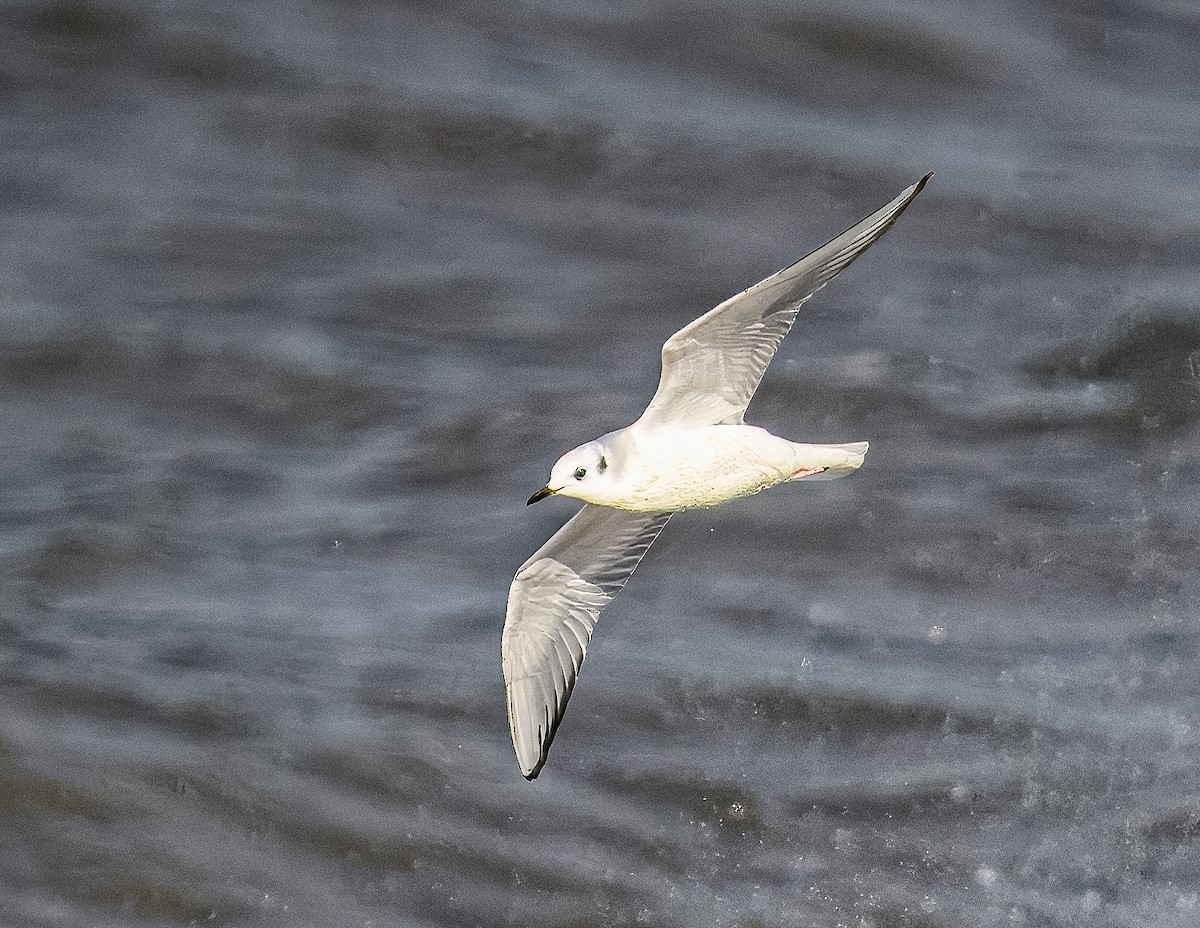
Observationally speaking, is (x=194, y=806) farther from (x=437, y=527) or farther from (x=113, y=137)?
(x=113, y=137)

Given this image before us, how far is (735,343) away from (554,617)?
1278 mm

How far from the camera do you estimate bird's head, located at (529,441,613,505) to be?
5238mm

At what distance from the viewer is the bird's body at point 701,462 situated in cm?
543

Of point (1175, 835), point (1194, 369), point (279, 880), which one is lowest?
point (279, 880)

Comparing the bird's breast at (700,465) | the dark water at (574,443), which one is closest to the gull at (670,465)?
the bird's breast at (700,465)

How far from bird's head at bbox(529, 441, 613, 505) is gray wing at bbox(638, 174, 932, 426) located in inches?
10.4

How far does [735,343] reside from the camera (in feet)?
17.9

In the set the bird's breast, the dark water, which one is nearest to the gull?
the bird's breast

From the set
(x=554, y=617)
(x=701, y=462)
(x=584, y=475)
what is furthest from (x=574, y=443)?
(x=584, y=475)

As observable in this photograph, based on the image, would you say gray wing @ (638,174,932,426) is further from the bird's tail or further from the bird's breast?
the bird's tail

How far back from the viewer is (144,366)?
32.9ft

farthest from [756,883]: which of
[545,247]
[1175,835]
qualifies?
[545,247]

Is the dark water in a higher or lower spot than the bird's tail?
lower

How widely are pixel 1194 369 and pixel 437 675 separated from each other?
458 centimetres
